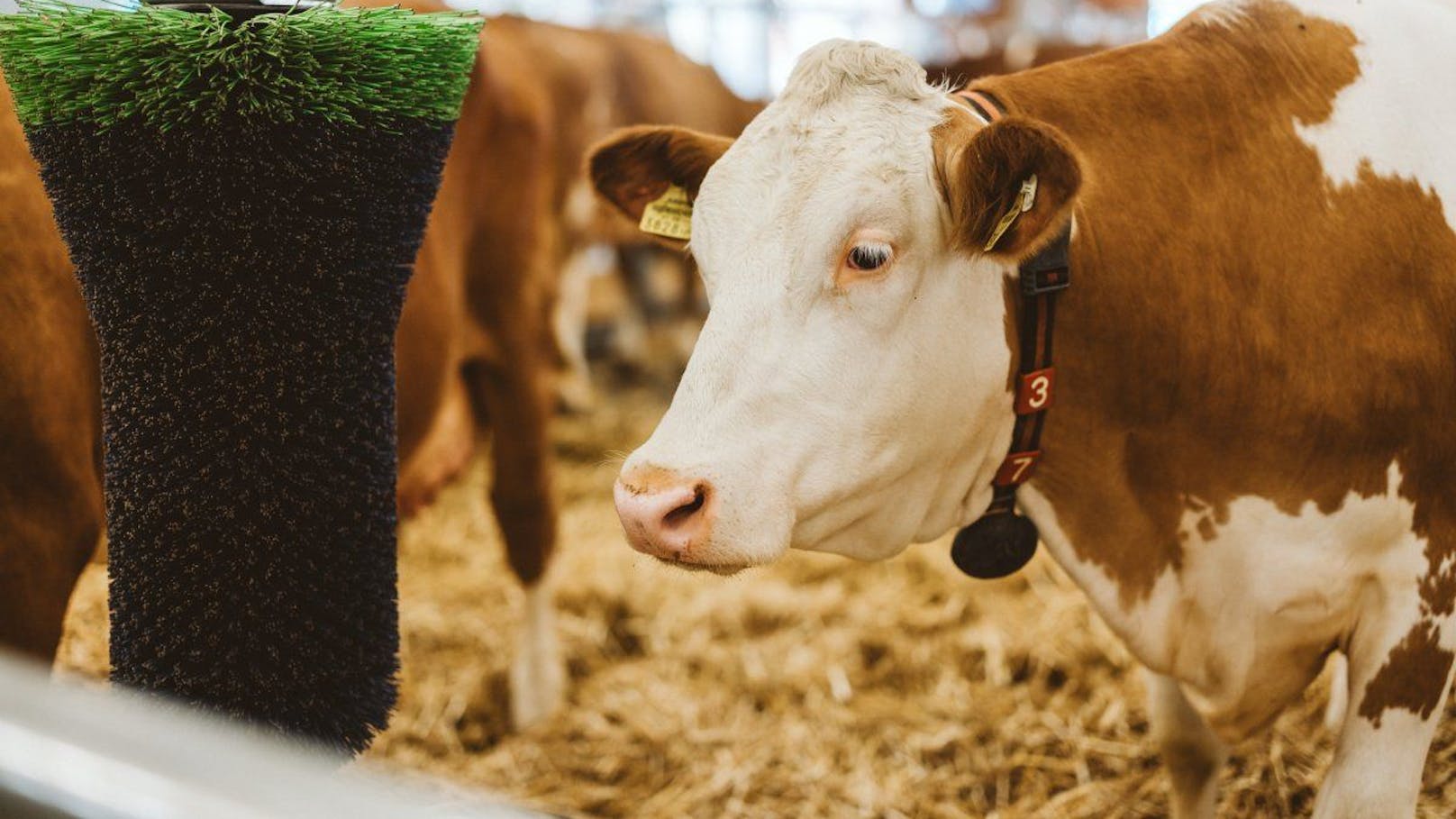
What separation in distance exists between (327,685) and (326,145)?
0.79 m

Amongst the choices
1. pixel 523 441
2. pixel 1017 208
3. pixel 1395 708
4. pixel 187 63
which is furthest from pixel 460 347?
pixel 1395 708

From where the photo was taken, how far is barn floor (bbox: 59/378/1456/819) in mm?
2721

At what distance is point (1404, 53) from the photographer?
193cm

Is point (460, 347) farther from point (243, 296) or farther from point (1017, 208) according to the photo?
point (1017, 208)

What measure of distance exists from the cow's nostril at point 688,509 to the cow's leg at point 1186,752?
4.13 ft

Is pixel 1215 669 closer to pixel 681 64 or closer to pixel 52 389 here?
pixel 52 389

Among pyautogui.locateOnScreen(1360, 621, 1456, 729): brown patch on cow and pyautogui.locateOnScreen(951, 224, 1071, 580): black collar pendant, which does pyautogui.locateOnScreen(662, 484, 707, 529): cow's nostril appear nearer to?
pyautogui.locateOnScreen(951, 224, 1071, 580): black collar pendant

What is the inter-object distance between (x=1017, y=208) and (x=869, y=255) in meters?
0.21

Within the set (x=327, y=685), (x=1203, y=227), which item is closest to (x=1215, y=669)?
(x=1203, y=227)

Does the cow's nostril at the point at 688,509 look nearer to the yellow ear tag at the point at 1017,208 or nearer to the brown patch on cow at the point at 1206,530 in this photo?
the yellow ear tag at the point at 1017,208

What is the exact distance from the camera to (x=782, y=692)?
3385mm

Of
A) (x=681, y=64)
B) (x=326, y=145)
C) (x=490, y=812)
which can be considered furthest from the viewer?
(x=681, y=64)

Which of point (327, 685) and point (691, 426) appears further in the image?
point (327, 685)

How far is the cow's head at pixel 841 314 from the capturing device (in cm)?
159
